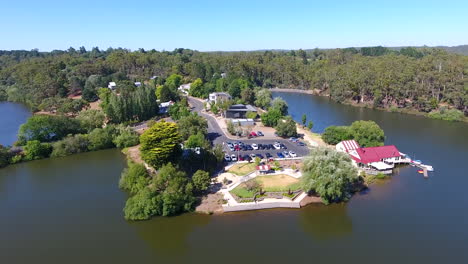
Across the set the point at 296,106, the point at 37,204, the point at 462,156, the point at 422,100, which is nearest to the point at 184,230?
the point at 37,204

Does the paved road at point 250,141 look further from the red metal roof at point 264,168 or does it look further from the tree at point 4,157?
the tree at point 4,157

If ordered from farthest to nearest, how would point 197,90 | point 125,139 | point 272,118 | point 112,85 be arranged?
point 197,90 → point 112,85 → point 272,118 → point 125,139

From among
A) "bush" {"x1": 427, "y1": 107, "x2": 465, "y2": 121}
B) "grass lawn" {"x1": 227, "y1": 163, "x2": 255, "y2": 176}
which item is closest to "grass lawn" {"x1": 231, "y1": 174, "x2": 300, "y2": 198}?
"grass lawn" {"x1": 227, "y1": 163, "x2": 255, "y2": 176}

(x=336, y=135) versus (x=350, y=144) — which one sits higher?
(x=336, y=135)

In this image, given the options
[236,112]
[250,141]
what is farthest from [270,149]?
[236,112]

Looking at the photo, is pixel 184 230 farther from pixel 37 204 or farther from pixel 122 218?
pixel 37 204

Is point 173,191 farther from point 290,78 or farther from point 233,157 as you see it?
point 290,78

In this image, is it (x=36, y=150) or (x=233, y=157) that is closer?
(x=233, y=157)

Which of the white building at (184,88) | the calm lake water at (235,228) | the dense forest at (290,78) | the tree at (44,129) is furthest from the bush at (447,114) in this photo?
the tree at (44,129)
